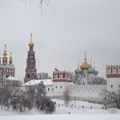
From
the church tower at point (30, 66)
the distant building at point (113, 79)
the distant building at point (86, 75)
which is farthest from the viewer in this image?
the church tower at point (30, 66)

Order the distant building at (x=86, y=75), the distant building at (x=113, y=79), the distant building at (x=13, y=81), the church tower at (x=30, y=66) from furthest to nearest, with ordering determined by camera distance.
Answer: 1. the church tower at (x=30, y=66)
2. the distant building at (x=13, y=81)
3. the distant building at (x=86, y=75)
4. the distant building at (x=113, y=79)

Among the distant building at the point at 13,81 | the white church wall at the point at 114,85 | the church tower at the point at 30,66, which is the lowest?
the white church wall at the point at 114,85

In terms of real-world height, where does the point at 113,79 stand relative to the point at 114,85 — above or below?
above

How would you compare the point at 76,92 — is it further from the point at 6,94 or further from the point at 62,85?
the point at 6,94

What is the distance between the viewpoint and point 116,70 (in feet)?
262

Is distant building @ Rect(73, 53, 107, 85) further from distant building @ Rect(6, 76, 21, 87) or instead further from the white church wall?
distant building @ Rect(6, 76, 21, 87)

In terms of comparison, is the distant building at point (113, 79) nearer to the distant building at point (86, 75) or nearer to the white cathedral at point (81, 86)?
the white cathedral at point (81, 86)

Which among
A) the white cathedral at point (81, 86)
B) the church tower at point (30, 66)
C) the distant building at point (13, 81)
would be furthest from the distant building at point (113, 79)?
the distant building at point (13, 81)

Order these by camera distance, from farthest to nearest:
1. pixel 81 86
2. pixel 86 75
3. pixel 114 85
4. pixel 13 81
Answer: pixel 13 81
pixel 86 75
pixel 81 86
pixel 114 85

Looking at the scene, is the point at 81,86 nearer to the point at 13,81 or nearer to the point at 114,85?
the point at 114,85

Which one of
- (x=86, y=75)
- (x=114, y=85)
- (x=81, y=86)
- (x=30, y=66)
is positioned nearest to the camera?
(x=114, y=85)

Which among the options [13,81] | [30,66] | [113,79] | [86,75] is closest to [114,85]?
[113,79]

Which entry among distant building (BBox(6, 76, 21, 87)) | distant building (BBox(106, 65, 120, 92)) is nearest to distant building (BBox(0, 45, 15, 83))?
distant building (BBox(6, 76, 21, 87))

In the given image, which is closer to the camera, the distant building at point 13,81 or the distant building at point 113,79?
the distant building at point 113,79
